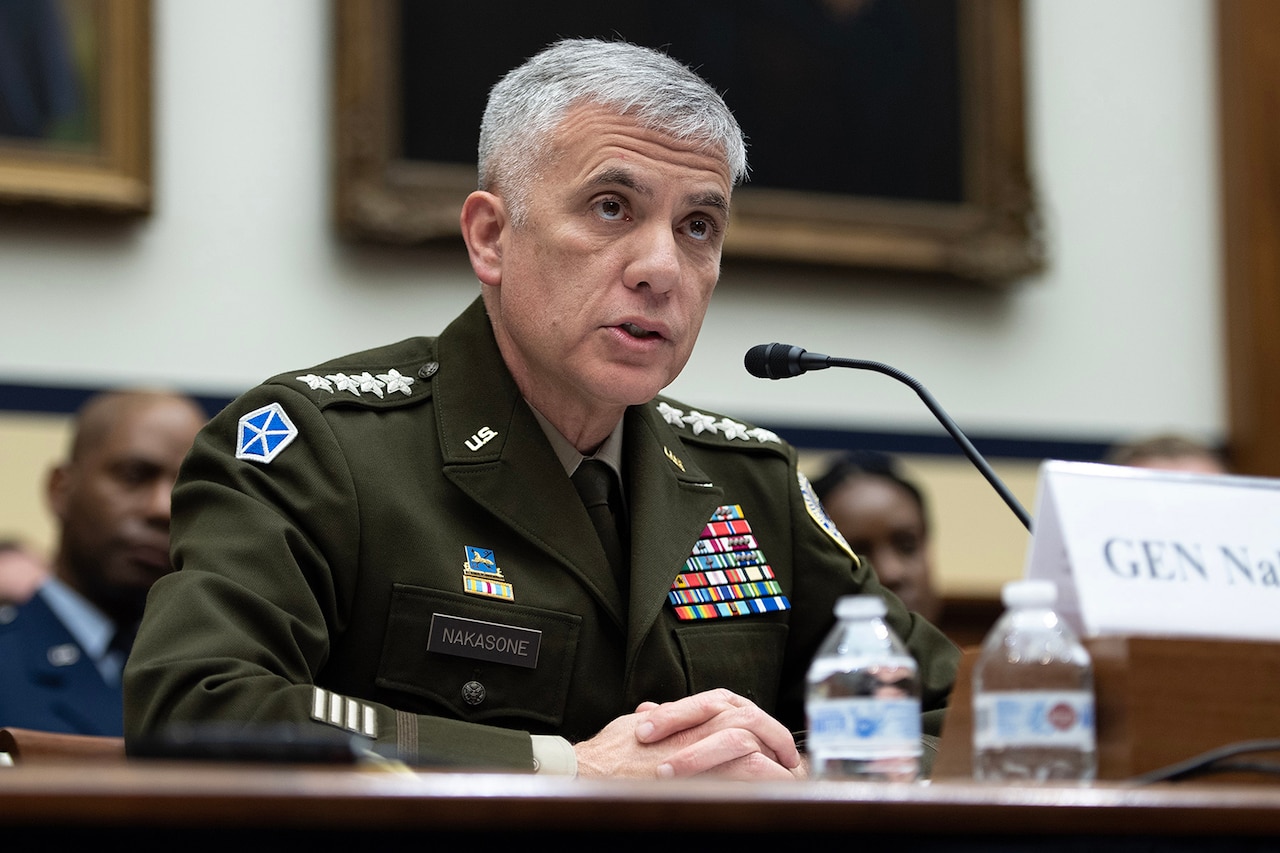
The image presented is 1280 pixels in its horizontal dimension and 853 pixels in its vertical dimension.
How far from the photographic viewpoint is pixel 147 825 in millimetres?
854

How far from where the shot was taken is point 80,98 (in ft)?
13.0

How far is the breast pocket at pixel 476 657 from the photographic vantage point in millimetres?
1894

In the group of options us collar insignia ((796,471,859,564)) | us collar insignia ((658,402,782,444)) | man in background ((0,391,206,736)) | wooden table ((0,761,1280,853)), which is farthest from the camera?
man in background ((0,391,206,736))

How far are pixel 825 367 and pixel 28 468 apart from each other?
265cm

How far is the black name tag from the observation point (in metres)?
1.90

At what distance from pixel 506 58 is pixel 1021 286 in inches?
63.6

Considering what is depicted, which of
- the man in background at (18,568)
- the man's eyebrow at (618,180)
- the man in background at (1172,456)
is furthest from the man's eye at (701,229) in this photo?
the man in background at (18,568)

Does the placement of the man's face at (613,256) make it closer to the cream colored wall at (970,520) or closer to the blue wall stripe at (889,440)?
the blue wall stripe at (889,440)

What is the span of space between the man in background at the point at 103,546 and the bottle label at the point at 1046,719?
2350 millimetres

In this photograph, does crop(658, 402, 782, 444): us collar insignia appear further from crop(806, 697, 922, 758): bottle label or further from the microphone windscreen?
crop(806, 697, 922, 758): bottle label

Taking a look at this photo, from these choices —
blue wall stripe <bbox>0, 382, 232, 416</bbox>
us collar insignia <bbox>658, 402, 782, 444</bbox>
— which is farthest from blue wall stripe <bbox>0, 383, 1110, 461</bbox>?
us collar insignia <bbox>658, 402, 782, 444</bbox>

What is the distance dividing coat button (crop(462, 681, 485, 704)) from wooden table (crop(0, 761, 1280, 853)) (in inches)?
34.6

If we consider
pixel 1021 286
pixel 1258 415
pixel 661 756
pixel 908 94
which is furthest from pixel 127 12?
pixel 1258 415

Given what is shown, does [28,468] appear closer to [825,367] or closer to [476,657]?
[476,657]
